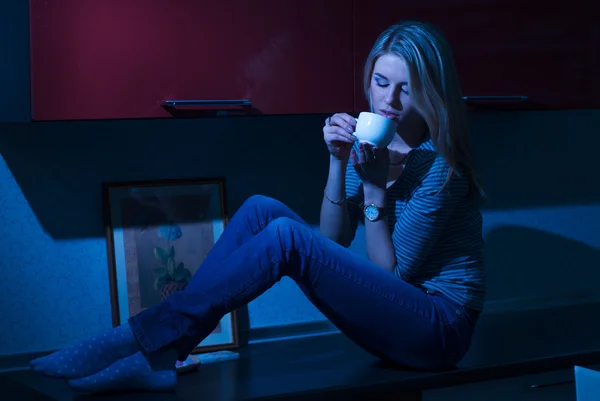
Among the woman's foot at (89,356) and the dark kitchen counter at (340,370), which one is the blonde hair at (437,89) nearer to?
the dark kitchen counter at (340,370)

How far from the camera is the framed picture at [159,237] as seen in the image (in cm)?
215

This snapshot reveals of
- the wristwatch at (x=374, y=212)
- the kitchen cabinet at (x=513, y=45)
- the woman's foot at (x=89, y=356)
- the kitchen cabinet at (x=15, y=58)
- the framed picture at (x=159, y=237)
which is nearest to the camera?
the woman's foot at (x=89, y=356)

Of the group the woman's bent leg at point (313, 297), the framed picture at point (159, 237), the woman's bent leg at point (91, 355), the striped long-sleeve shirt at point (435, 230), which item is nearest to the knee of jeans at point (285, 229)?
the woman's bent leg at point (313, 297)

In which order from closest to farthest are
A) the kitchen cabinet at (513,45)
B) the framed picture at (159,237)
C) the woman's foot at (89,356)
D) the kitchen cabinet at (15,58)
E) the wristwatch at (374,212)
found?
the woman's foot at (89,356), the kitchen cabinet at (15,58), the wristwatch at (374,212), the kitchen cabinet at (513,45), the framed picture at (159,237)

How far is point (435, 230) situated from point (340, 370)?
1.28 ft

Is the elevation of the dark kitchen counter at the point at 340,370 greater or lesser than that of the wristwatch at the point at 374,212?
lesser

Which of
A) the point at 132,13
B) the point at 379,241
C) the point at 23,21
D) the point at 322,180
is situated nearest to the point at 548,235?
the point at 322,180

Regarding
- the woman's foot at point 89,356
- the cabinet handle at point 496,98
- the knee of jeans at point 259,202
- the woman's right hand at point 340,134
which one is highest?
the cabinet handle at point 496,98

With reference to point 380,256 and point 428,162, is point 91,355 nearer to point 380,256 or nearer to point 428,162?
point 380,256

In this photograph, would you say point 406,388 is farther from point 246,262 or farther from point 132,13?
point 132,13

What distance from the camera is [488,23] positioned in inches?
83.4

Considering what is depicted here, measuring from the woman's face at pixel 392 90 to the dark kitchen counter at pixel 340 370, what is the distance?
580 millimetres

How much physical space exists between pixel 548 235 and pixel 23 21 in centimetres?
172

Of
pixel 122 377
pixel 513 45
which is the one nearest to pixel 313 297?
pixel 122 377
